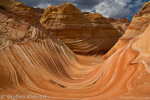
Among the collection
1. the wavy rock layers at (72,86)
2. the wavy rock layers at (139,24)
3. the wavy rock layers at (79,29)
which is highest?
the wavy rock layers at (79,29)

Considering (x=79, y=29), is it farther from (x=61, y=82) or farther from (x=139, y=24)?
(x=61, y=82)

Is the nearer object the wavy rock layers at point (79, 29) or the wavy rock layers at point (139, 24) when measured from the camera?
the wavy rock layers at point (139, 24)

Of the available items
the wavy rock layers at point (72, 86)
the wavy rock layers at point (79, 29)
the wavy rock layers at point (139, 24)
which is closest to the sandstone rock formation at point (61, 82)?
the wavy rock layers at point (72, 86)

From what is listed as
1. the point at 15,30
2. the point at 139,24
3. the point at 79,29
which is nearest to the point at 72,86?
the point at 15,30

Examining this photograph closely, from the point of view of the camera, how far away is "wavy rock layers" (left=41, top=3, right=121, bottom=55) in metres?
10.0

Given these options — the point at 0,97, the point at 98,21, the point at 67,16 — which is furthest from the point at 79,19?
the point at 0,97

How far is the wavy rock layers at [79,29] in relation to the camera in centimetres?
1003

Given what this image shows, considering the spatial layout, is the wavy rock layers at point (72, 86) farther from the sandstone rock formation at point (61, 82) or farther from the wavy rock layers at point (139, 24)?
the wavy rock layers at point (139, 24)

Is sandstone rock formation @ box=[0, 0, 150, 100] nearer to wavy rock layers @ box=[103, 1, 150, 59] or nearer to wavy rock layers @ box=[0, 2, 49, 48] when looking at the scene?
wavy rock layers @ box=[0, 2, 49, 48]

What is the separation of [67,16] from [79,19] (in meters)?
1.05

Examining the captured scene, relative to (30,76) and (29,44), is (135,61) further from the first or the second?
(29,44)

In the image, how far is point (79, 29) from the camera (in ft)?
33.6

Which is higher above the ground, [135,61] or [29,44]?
[29,44]

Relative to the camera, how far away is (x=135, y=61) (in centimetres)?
227
